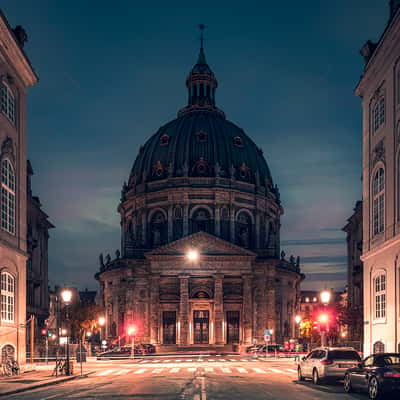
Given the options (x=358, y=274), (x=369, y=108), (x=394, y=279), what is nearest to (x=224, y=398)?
(x=394, y=279)

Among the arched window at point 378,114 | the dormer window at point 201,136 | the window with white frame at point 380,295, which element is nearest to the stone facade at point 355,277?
the dormer window at point 201,136

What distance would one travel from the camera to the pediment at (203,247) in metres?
99.6

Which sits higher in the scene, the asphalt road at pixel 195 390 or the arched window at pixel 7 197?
the arched window at pixel 7 197

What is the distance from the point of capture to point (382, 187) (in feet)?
135

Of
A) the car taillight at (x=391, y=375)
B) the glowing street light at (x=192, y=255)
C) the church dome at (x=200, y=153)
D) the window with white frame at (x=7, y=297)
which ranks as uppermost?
the church dome at (x=200, y=153)

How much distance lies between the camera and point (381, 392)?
2345 centimetres

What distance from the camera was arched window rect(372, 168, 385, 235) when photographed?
4113 cm

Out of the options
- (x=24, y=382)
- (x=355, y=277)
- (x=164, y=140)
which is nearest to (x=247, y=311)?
(x=355, y=277)

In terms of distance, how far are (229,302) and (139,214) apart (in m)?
24.5

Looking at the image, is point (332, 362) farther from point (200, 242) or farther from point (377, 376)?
point (200, 242)

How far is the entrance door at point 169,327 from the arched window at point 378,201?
2432 inches

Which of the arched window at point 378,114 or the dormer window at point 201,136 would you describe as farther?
the dormer window at point 201,136

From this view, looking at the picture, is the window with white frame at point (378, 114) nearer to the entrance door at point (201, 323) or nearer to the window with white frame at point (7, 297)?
the window with white frame at point (7, 297)

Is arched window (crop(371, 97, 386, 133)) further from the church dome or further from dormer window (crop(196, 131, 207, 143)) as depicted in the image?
dormer window (crop(196, 131, 207, 143))
